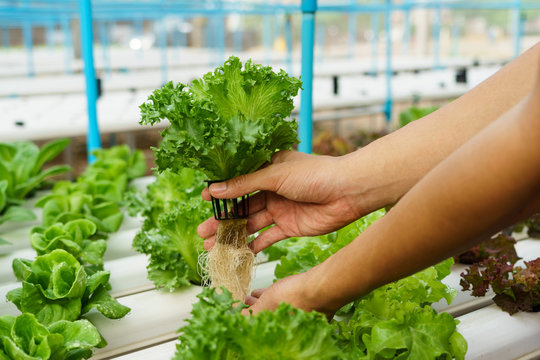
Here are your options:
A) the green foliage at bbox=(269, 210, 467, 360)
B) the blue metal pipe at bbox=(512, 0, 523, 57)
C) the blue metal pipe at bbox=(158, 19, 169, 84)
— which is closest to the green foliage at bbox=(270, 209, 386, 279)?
the green foliage at bbox=(269, 210, 467, 360)

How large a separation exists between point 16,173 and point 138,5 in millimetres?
3700

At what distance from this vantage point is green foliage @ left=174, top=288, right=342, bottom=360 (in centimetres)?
97

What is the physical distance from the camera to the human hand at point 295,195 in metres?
1.34

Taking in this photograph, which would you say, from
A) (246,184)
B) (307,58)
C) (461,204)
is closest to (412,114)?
(307,58)

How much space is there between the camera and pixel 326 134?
3.12m

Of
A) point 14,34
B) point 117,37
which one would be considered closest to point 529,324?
point 117,37

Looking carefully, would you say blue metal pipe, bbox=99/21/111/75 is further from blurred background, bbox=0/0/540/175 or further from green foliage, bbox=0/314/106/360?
green foliage, bbox=0/314/106/360

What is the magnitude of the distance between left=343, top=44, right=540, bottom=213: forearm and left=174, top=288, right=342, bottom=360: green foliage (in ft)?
1.38

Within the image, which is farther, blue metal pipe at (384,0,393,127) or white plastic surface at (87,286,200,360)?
blue metal pipe at (384,0,393,127)

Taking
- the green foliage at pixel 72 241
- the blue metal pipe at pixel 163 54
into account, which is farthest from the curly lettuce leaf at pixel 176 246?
the blue metal pipe at pixel 163 54

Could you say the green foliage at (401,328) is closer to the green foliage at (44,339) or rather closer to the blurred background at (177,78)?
the green foliage at (44,339)

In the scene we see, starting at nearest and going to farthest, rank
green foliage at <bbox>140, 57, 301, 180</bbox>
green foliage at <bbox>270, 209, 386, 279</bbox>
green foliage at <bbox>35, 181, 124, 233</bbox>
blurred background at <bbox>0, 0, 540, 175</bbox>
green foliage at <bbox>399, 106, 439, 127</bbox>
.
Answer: green foliage at <bbox>140, 57, 301, 180</bbox> → green foliage at <bbox>270, 209, 386, 279</bbox> → green foliage at <bbox>35, 181, 124, 233</bbox> → green foliage at <bbox>399, 106, 439, 127</bbox> → blurred background at <bbox>0, 0, 540, 175</bbox>

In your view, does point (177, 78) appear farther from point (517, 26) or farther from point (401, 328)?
point (401, 328)

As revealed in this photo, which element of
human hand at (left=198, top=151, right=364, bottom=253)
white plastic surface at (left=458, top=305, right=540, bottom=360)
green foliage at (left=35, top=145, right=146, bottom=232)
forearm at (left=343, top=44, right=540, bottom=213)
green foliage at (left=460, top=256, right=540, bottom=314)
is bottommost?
white plastic surface at (left=458, top=305, right=540, bottom=360)
